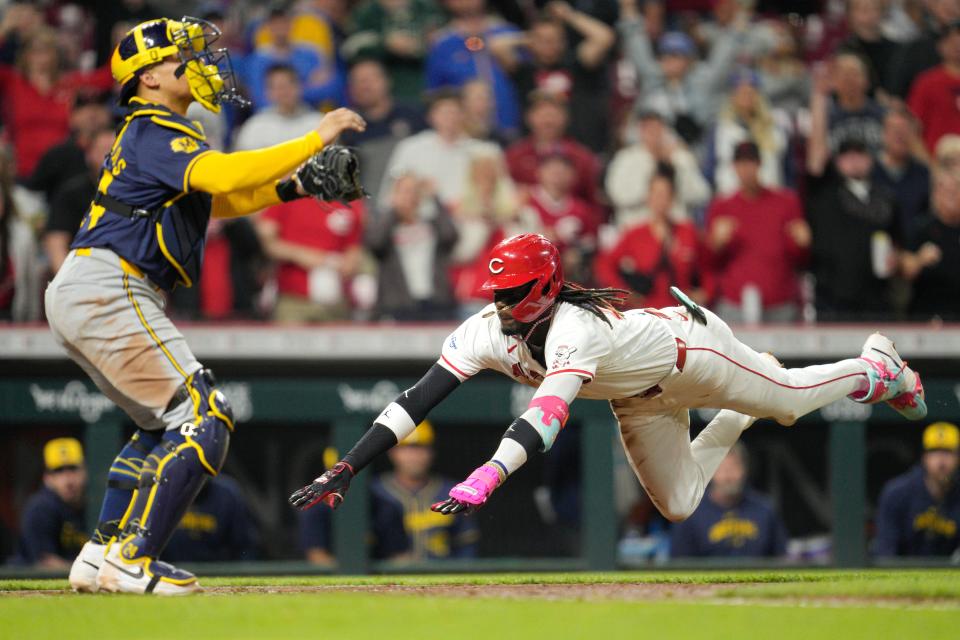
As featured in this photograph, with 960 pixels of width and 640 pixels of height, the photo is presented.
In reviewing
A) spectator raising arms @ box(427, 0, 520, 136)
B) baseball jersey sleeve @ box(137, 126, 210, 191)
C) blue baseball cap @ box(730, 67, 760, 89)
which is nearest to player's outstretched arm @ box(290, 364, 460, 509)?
baseball jersey sleeve @ box(137, 126, 210, 191)

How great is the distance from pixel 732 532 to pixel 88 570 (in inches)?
201

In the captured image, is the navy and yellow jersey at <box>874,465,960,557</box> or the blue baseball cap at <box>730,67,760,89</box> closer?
the navy and yellow jersey at <box>874,465,960,557</box>

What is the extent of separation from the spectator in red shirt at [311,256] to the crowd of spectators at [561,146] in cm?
2

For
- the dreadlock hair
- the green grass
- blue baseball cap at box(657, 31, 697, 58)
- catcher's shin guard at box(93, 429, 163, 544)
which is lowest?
the green grass

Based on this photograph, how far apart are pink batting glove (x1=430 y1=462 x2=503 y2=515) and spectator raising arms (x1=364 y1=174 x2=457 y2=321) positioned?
484 centimetres

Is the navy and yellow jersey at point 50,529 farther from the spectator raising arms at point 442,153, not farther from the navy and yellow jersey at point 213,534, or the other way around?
the spectator raising arms at point 442,153

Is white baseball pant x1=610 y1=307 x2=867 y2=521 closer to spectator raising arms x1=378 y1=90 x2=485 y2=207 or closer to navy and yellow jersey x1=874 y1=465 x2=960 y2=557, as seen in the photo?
navy and yellow jersey x1=874 y1=465 x2=960 y2=557

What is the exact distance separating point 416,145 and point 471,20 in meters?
1.67

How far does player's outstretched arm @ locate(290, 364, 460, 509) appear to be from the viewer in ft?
17.9

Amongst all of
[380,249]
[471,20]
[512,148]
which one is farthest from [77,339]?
[471,20]

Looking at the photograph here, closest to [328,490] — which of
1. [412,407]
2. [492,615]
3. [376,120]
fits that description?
[412,407]

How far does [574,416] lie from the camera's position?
32.1ft

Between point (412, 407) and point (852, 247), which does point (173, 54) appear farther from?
point (852, 247)

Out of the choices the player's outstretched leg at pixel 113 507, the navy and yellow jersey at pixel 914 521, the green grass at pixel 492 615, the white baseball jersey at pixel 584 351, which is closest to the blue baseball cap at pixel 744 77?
the navy and yellow jersey at pixel 914 521
